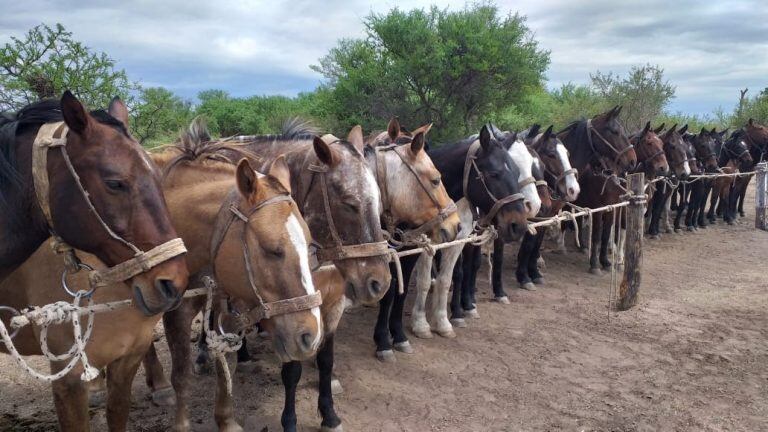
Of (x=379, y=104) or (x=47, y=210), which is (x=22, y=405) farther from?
(x=379, y=104)

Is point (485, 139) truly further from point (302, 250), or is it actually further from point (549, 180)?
point (302, 250)

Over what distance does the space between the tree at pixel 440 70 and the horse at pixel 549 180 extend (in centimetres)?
593

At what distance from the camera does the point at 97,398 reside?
3.95 metres

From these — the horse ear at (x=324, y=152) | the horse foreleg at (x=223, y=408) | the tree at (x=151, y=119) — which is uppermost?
the tree at (x=151, y=119)

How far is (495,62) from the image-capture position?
13.2m

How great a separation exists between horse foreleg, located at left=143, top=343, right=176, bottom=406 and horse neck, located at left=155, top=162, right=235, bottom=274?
170 centimetres

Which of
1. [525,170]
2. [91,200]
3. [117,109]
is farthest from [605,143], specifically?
[91,200]

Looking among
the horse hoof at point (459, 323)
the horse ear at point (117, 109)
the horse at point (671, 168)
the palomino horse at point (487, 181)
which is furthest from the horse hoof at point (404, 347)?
the horse at point (671, 168)

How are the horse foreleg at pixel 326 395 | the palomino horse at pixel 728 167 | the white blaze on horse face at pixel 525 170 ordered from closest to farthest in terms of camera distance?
the horse foreleg at pixel 326 395 < the white blaze on horse face at pixel 525 170 < the palomino horse at pixel 728 167

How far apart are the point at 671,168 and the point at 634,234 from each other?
578cm

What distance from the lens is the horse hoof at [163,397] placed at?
155 inches

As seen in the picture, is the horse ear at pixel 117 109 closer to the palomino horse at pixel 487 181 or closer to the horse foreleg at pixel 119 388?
the horse foreleg at pixel 119 388

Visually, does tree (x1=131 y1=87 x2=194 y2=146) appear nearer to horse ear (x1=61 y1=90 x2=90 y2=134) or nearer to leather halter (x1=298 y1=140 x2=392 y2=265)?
leather halter (x1=298 y1=140 x2=392 y2=265)

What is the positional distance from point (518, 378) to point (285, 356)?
298 centimetres
